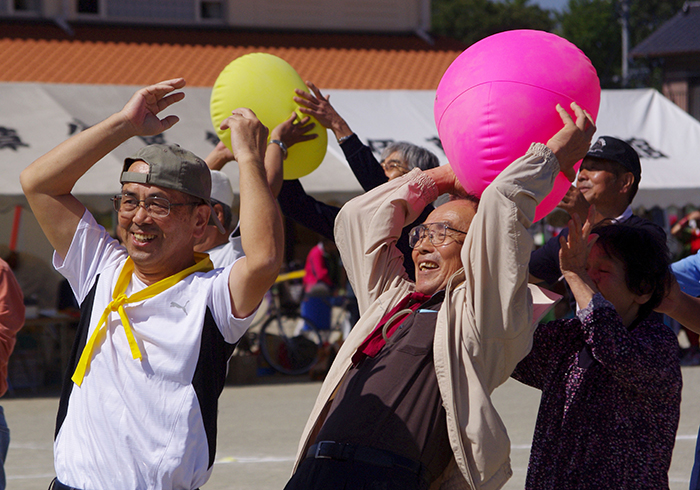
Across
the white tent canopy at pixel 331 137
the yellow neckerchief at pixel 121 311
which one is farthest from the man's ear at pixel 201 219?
the white tent canopy at pixel 331 137

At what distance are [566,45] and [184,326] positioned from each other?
4.91ft

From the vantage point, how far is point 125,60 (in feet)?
47.7

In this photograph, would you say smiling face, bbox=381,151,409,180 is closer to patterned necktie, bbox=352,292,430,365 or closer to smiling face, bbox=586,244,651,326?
patterned necktie, bbox=352,292,430,365

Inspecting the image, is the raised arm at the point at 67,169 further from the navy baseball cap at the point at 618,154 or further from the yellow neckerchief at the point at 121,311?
the navy baseball cap at the point at 618,154

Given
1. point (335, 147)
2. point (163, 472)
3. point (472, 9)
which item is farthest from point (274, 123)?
point (472, 9)

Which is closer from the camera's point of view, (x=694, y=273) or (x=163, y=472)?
(x=163, y=472)

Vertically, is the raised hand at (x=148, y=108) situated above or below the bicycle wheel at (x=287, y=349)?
above

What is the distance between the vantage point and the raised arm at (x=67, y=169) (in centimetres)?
247

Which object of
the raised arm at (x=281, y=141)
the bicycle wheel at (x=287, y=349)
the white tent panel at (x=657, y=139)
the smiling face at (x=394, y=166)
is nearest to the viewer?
the raised arm at (x=281, y=141)

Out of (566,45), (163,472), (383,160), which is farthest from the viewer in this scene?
(383,160)

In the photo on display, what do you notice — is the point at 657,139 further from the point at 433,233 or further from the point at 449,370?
the point at 449,370

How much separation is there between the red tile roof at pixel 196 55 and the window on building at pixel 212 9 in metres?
0.52

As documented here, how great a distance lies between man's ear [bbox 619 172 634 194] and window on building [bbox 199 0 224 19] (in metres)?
14.3

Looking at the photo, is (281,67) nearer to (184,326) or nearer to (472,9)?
(184,326)
